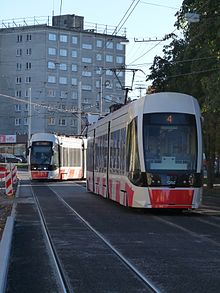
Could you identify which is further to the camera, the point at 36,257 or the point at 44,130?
the point at 44,130

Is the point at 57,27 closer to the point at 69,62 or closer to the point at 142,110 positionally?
the point at 69,62

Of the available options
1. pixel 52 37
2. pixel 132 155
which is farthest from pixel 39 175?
pixel 52 37

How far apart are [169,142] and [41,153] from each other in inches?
1002

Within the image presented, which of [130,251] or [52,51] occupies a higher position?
[52,51]

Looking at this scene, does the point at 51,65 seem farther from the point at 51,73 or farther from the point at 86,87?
the point at 86,87

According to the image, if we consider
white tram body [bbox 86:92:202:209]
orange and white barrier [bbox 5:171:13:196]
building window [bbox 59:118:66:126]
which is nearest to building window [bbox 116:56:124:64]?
building window [bbox 59:118:66:126]

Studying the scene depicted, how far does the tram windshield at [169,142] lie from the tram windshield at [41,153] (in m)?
25.0

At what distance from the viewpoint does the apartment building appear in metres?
103

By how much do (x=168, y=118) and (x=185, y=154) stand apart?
1219 millimetres

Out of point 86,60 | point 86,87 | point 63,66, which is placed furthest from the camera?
point 86,87

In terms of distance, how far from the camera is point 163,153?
60.0 feet

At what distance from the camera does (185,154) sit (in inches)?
722

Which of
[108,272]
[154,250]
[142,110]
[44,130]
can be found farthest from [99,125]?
[44,130]

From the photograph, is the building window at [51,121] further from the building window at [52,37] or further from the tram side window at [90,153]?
the tram side window at [90,153]
